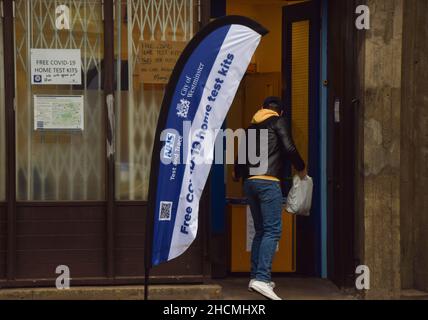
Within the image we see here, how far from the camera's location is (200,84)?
6250mm

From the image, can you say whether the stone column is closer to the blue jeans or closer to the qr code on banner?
the blue jeans

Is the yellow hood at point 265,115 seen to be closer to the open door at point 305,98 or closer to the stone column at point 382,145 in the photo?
the stone column at point 382,145

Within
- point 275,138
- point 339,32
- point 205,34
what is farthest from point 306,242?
point 205,34

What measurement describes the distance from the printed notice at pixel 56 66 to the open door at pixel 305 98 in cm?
252

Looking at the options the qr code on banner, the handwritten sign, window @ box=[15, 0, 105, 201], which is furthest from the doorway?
the qr code on banner

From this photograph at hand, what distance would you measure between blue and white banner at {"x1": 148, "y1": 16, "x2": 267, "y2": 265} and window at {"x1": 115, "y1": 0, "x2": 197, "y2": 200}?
180 centimetres

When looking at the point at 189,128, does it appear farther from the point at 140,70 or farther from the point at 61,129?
the point at 61,129

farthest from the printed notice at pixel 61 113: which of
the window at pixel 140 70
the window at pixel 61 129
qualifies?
the window at pixel 140 70

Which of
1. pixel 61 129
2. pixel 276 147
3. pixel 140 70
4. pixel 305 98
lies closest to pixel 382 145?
pixel 276 147

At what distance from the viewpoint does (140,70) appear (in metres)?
8.09

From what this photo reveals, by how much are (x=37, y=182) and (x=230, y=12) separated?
2.93 meters

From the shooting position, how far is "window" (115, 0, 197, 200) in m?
8.09
